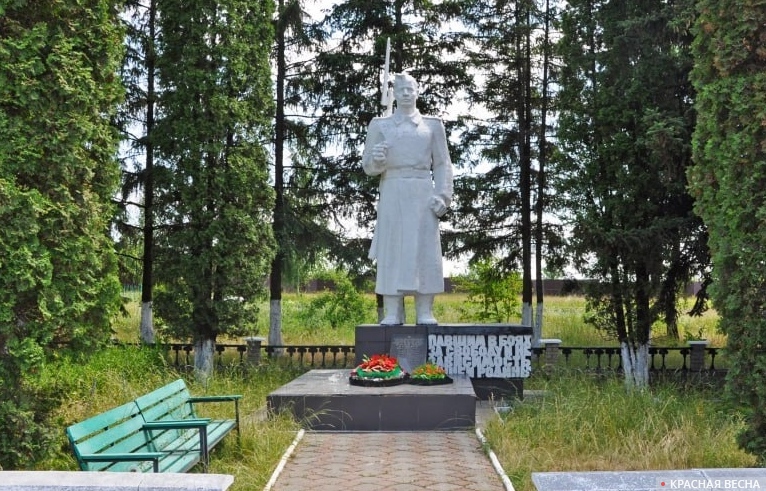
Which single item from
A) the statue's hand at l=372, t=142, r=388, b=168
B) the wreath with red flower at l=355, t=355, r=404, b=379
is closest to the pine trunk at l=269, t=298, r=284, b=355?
the statue's hand at l=372, t=142, r=388, b=168

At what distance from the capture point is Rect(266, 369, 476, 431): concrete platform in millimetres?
7023

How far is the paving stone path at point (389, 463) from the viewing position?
4.90 m

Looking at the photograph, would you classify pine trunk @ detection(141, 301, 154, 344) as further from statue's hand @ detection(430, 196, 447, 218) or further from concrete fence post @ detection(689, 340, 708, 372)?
concrete fence post @ detection(689, 340, 708, 372)


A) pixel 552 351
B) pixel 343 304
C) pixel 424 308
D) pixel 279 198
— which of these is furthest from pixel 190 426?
pixel 343 304

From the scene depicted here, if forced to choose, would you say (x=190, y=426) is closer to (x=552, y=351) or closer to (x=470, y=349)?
(x=470, y=349)

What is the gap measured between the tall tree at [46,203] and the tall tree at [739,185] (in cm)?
489

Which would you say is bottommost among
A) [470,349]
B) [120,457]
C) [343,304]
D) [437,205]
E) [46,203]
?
[120,457]

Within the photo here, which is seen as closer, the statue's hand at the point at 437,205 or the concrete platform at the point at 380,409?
the concrete platform at the point at 380,409

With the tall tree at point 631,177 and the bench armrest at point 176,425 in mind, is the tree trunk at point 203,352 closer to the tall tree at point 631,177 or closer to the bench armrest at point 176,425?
the tall tree at point 631,177

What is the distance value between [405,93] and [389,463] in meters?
5.06

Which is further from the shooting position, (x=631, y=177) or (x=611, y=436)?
(x=631, y=177)

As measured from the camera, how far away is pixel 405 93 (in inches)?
364

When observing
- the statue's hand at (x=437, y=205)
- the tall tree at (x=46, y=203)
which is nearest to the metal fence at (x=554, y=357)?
the statue's hand at (x=437, y=205)

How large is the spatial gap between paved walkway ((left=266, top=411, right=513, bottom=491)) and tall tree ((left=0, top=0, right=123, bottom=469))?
6.68 feet
